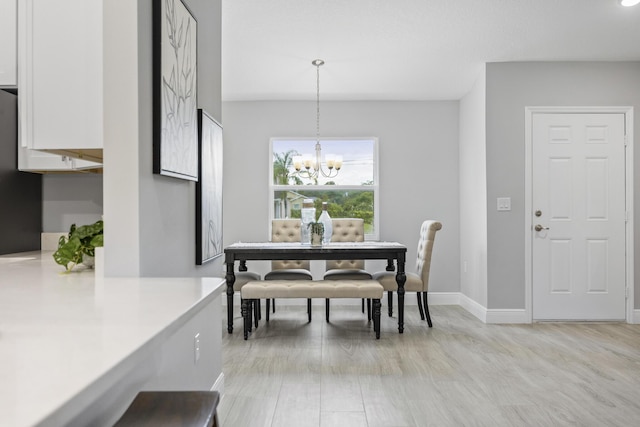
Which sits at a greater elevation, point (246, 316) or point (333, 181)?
point (333, 181)

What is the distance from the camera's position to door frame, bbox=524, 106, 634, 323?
4.32 metres

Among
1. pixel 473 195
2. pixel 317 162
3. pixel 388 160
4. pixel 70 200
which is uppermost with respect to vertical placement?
pixel 388 160

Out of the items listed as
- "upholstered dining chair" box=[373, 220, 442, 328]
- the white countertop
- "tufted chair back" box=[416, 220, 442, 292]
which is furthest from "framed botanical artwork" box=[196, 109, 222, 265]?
"tufted chair back" box=[416, 220, 442, 292]

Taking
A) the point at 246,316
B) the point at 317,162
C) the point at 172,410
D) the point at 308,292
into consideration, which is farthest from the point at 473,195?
the point at 172,410

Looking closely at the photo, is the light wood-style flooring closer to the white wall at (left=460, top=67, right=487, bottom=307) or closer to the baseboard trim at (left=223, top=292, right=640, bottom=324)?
the baseboard trim at (left=223, top=292, right=640, bottom=324)

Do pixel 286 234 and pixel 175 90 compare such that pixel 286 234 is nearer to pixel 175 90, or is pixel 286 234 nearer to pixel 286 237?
pixel 286 237

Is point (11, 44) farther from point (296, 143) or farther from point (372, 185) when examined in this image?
point (372, 185)

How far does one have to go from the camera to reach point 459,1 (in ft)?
10.1

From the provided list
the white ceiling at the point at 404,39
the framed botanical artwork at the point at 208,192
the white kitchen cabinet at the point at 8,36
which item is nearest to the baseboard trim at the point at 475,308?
the white ceiling at the point at 404,39

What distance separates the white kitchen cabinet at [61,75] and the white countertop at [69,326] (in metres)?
0.54

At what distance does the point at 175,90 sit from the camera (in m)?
2.04

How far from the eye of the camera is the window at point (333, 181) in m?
5.52

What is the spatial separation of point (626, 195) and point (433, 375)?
114 inches

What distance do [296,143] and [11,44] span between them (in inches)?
141
